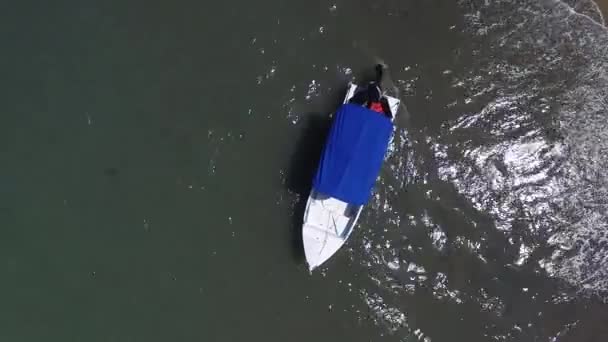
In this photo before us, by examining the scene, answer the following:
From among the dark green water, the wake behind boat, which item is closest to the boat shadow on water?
the dark green water

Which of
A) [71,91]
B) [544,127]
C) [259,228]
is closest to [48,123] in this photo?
[71,91]

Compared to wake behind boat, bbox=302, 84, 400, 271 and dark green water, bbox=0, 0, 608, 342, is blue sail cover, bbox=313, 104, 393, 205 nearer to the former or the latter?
wake behind boat, bbox=302, 84, 400, 271

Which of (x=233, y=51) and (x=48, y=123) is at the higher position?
(x=233, y=51)

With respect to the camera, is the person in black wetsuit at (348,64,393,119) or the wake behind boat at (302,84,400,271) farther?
the person in black wetsuit at (348,64,393,119)

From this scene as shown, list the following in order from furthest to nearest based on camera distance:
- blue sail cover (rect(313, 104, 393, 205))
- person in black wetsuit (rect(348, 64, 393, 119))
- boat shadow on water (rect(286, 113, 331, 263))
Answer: boat shadow on water (rect(286, 113, 331, 263)), person in black wetsuit (rect(348, 64, 393, 119)), blue sail cover (rect(313, 104, 393, 205))

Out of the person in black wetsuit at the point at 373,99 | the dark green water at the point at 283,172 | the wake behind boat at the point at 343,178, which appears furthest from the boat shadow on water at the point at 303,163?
the person in black wetsuit at the point at 373,99

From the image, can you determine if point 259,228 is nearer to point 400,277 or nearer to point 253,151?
point 253,151

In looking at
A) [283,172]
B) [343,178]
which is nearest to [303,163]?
[283,172]
